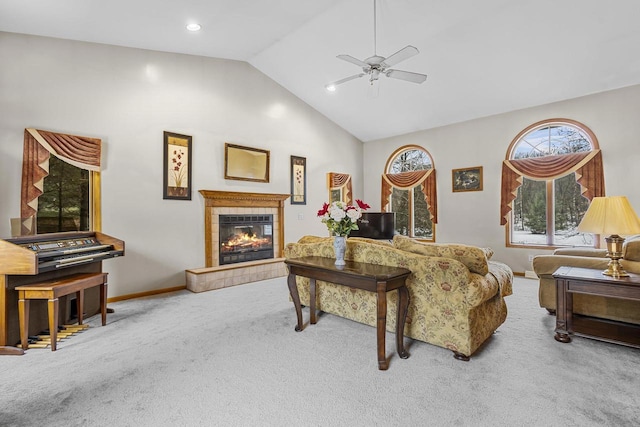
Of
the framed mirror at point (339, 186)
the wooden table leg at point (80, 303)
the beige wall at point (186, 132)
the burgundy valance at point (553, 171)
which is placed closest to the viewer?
the wooden table leg at point (80, 303)

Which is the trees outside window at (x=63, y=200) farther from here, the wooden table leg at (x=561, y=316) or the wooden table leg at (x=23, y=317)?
the wooden table leg at (x=561, y=316)

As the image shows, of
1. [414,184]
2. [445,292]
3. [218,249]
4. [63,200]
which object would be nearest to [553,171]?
[414,184]

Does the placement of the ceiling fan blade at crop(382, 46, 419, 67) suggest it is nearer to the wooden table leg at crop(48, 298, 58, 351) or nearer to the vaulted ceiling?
the vaulted ceiling

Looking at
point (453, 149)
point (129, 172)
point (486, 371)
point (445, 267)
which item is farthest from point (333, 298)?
point (453, 149)

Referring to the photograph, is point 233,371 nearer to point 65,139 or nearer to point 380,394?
point 380,394

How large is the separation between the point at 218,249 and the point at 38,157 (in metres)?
2.60

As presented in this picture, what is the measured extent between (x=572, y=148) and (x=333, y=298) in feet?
15.8

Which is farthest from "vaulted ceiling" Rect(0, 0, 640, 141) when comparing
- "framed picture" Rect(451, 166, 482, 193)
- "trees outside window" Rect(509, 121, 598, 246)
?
"framed picture" Rect(451, 166, 482, 193)

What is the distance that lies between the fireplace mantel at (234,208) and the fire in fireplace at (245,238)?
0.11 metres

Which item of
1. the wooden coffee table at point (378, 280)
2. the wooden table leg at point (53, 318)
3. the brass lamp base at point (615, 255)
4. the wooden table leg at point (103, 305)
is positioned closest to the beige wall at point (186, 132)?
the wooden table leg at point (103, 305)

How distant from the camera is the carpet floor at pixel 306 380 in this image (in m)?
1.87

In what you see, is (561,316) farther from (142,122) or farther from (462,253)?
(142,122)

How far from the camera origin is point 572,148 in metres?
5.31

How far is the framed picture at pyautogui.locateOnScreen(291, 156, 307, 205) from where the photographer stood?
6.53 m
